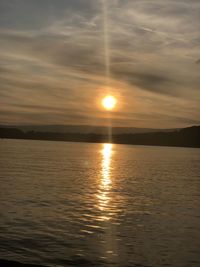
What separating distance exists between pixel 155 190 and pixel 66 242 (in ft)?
123

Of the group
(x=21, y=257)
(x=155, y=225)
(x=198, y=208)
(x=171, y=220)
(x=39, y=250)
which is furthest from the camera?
(x=198, y=208)

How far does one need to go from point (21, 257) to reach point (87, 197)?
27672mm

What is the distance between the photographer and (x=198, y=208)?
4403 centimetres

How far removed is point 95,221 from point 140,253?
946 cm

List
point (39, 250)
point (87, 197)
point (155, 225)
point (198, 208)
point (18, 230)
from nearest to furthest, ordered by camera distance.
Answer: point (39, 250), point (18, 230), point (155, 225), point (198, 208), point (87, 197)

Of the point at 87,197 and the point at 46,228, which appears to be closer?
the point at 46,228

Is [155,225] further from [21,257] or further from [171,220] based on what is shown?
[21,257]

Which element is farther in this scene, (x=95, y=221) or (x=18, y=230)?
(x=95, y=221)

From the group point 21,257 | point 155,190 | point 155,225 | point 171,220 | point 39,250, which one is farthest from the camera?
point 155,190

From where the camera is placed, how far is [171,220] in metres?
35.9

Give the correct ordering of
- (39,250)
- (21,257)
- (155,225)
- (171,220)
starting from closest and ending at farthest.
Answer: (21,257)
(39,250)
(155,225)
(171,220)

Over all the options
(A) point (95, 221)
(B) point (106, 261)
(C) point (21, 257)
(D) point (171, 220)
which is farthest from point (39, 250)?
(D) point (171, 220)

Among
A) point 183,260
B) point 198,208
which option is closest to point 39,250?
point 183,260

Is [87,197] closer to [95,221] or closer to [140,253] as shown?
[95,221]
